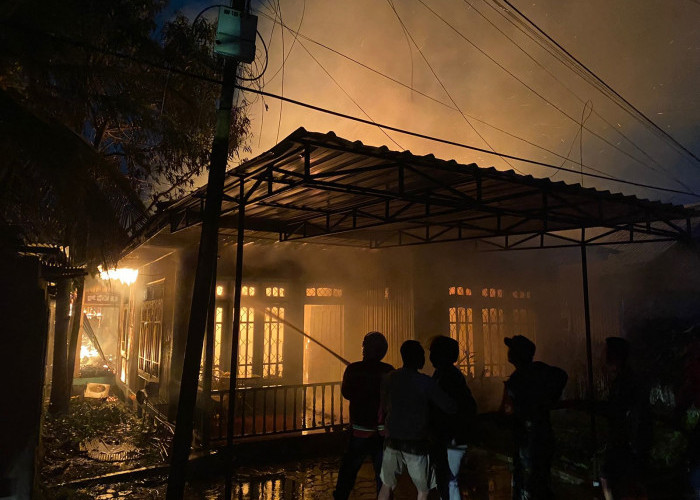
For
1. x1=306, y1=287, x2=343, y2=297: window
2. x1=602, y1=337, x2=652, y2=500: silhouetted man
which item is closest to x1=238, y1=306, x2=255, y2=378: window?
x1=306, y1=287, x2=343, y2=297: window

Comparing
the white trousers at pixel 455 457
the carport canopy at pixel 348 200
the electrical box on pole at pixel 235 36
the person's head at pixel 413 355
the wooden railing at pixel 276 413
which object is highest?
the electrical box on pole at pixel 235 36

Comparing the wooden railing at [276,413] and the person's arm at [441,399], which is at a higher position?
the person's arm at [441,399]

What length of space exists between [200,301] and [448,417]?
115 inches

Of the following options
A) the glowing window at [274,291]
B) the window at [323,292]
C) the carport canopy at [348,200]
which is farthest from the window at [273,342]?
the carport canopy at [348,200]

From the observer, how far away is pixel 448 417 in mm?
4828

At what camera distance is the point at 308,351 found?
50.7 ft

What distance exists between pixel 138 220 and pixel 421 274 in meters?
8.00

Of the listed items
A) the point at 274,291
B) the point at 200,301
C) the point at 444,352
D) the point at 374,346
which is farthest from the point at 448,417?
the point at 274,291

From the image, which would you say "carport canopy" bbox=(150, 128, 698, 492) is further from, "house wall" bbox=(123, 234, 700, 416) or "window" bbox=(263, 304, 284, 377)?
"window" bbox=(263, 304, 284, 377)

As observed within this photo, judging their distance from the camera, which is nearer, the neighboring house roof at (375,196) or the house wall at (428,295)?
the neighboring house roof at (375,196)

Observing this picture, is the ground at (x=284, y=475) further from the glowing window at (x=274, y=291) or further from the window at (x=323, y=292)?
the window at (x=323, y=292)

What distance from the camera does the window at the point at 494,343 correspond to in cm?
1446

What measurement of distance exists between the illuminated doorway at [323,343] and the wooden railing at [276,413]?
64 cm

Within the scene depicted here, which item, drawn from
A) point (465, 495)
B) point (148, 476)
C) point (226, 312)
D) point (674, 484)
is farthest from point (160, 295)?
point (674, 484)
